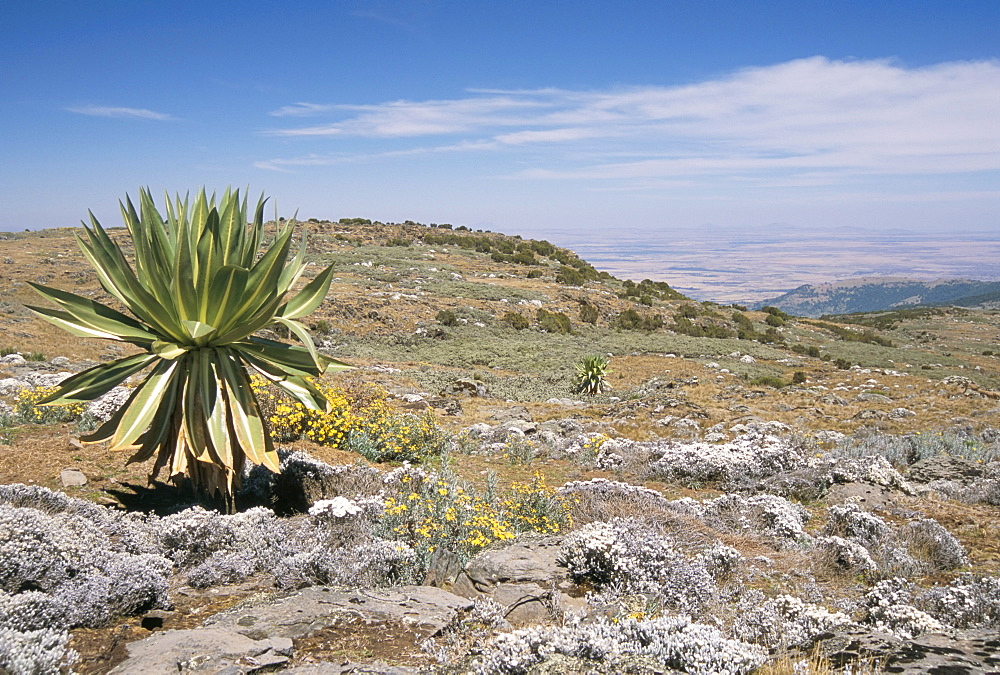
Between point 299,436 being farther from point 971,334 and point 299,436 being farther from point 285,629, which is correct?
point 971,334

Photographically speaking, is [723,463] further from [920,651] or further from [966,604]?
[920,651]

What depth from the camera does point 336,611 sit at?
368cm

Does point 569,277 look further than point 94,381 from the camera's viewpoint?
Yes

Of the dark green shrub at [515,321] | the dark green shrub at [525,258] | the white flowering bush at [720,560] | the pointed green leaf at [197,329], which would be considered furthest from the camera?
the dark green shrub at [525,258]

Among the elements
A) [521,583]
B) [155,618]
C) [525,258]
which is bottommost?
[521,583]

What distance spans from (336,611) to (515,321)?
2885 cm

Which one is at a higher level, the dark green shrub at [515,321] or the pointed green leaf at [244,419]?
the pointed green leaf at [244,419]

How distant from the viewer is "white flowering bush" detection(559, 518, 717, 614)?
4.31m

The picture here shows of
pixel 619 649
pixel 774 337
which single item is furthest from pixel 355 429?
pixel 774 337

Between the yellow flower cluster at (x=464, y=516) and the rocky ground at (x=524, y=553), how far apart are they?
0.10 ft

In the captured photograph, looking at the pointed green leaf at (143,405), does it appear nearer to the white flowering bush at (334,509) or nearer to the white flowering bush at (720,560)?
the white flowering bush at (334,509)

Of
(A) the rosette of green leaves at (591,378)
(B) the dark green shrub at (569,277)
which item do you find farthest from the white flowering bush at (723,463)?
(B) the dark green shrub at (569,277)

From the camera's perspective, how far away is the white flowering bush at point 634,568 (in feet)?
14.1

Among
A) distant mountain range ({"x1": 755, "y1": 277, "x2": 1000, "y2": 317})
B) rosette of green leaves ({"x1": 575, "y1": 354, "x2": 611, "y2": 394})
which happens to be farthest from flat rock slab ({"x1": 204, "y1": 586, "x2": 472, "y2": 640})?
distant mountain range ({"x1": 755, "y1": 277, "x2": 1000, "y2": 317})
